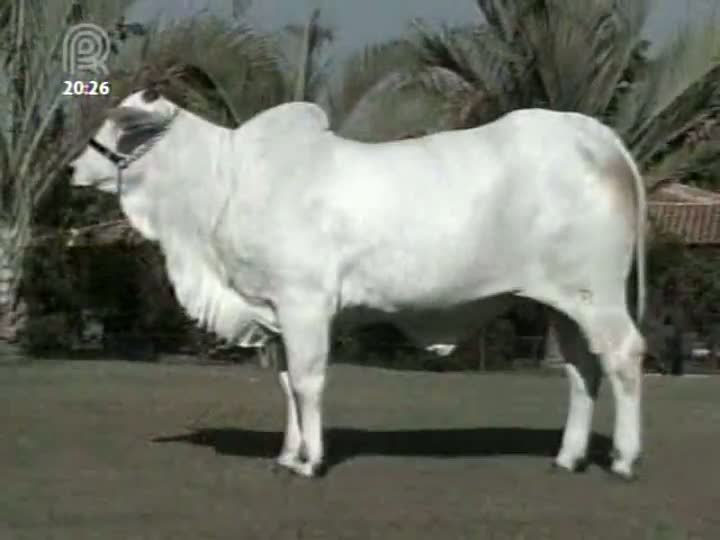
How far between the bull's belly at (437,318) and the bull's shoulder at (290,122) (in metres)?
1.20

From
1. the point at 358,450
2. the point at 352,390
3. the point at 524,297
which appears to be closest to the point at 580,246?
the point at 524,297

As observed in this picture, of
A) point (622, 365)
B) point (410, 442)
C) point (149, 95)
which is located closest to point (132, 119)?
point (149, 95)

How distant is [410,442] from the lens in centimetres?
1213

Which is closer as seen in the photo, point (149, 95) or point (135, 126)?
point (135, 126)

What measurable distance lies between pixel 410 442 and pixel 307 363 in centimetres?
221

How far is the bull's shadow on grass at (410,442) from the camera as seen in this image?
450 inches

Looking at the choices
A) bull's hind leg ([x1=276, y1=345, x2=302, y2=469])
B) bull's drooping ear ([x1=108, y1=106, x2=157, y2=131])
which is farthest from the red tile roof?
bull's drooping ear ([x1=108, y1=106, x2=157, y2=131])

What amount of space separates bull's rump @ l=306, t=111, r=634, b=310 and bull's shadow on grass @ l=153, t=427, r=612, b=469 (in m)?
1.41

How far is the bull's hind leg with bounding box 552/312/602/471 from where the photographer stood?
10.7 m

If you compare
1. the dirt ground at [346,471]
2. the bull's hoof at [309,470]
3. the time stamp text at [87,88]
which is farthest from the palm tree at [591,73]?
the bull's hoof at [309,470]

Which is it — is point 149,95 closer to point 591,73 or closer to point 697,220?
point 591,73

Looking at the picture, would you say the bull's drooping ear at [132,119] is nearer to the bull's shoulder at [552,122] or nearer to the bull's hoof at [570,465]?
the bull's shoulder at [552,122]

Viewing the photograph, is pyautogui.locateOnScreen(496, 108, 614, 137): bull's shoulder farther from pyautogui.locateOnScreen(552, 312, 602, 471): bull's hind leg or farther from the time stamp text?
the time stamp text

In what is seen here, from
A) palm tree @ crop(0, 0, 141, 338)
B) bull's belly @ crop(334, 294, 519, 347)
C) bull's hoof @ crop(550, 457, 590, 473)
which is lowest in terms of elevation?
bull's hoof @ crop(550, 457, 590, 473)
